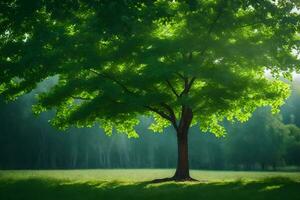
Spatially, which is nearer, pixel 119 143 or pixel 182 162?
pixel 182 162

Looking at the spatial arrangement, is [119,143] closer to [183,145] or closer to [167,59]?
[183,145]

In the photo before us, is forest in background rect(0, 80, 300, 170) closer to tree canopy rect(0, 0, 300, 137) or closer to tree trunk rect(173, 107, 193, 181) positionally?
tree canopy rect(0, 0, 300, 137)

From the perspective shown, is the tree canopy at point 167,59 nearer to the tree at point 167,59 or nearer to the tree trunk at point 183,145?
the tree at point 167,59

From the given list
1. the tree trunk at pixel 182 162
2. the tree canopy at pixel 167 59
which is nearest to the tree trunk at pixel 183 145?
the tree trunk at pixel 182 162

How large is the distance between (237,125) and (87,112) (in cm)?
6380

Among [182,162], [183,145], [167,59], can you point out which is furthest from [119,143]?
[167,59]

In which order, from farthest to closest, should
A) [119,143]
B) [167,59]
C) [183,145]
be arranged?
[119,143]
[183,145]
[167,59]

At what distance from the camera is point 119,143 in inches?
3679

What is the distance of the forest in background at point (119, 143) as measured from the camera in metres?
81.1

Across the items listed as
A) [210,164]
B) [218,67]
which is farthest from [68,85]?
[210,164]

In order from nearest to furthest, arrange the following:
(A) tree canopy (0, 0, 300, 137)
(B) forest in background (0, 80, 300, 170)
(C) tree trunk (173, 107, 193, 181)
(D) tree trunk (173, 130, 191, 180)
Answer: (A) tree canopy (0, 0, 300, 137)
(D) tree trunk (173, 130, 191, 180)
(C) tree trunk (173, 107, 193, 181)
(B) forest in background (0, 80, 300, 170)

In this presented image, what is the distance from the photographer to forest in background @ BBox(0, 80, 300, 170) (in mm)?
81062

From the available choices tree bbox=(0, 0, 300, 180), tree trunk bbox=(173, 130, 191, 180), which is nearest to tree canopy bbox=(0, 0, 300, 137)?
tree bbox=(0, 0, 300, 180)

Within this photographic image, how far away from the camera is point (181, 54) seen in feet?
91.5
